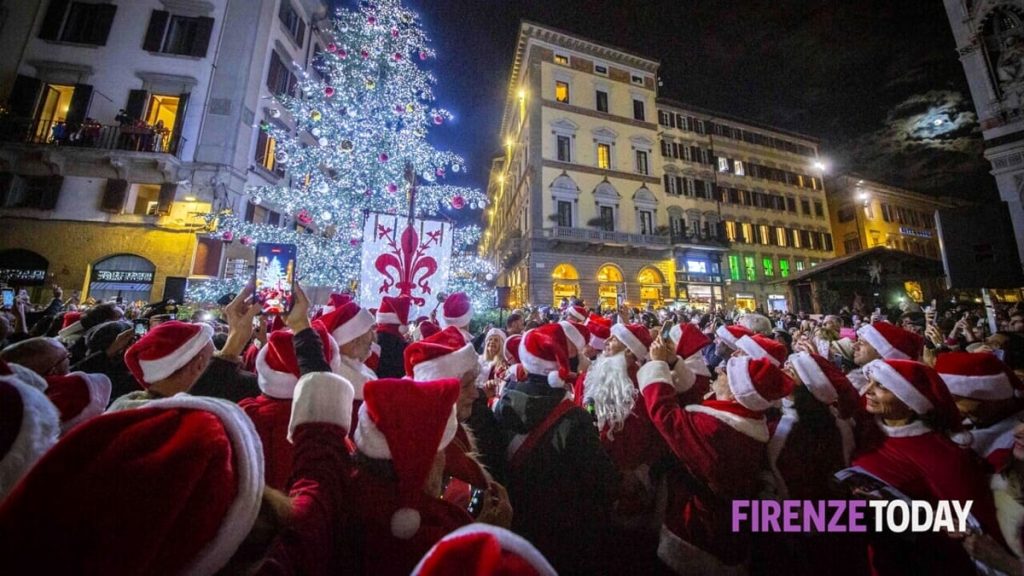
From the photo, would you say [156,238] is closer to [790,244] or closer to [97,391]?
[97,391]

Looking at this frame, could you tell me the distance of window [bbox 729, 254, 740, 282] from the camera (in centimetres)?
2872

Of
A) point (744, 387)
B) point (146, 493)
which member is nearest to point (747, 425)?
point (744, 387)

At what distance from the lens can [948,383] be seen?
2.28m

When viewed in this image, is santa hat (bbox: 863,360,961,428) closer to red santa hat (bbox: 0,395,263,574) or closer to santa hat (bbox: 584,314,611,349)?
red santa hat (bbox: 0,395,263,574)

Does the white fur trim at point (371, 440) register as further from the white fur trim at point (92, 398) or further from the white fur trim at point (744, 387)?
the white fur trim at point (744, 387)

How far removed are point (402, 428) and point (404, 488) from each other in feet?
0.69

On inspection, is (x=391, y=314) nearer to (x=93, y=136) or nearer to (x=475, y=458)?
(x=475, y=458)

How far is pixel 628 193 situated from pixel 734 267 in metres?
11.6

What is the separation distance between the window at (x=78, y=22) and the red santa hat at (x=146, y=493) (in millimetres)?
23268

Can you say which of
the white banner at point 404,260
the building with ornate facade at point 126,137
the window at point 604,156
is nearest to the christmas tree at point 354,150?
the white banner at point 404,260

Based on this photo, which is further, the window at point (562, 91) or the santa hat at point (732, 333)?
the window at point (562, 91)

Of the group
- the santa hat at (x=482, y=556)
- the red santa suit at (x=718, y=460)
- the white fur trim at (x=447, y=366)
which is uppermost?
the white fur trim at (x=447, y=366)

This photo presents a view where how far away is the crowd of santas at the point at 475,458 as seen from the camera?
67 centimetres

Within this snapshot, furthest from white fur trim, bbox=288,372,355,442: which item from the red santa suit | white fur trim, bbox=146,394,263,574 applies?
the red santa suit
